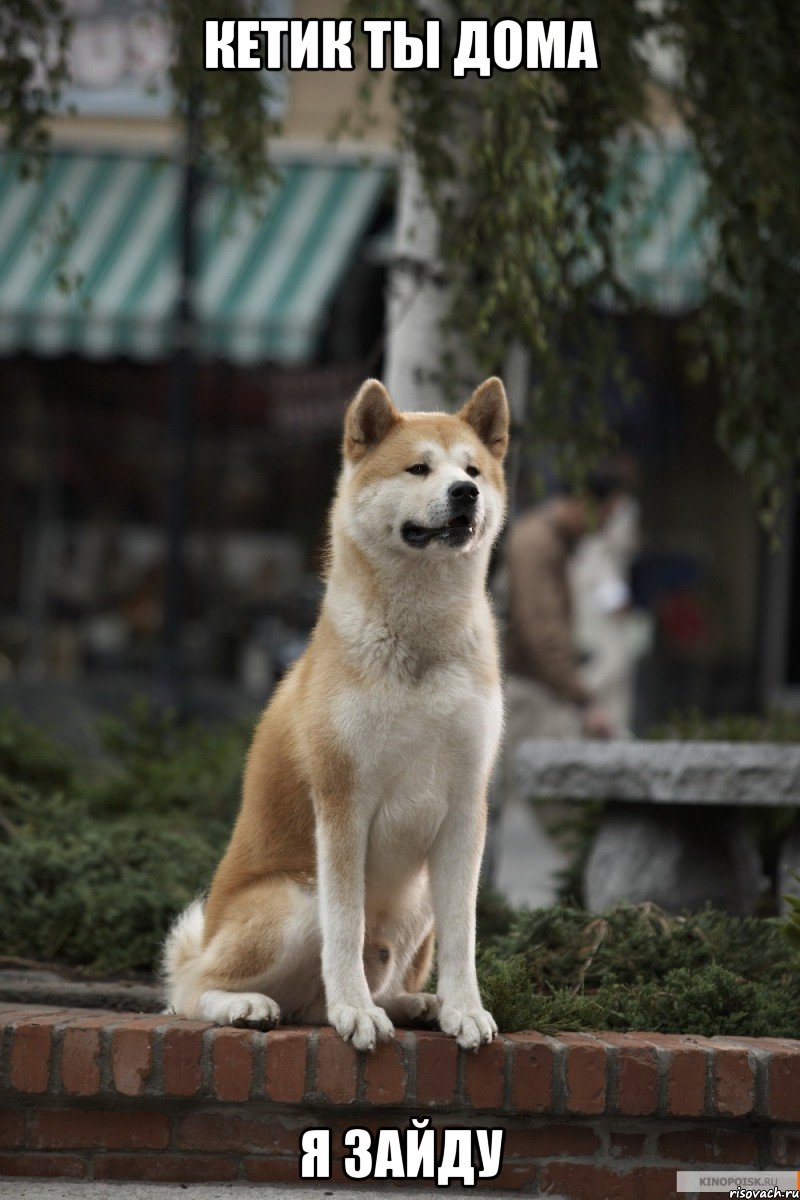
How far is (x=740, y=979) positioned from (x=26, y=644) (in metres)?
9.79

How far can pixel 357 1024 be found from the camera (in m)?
3.36

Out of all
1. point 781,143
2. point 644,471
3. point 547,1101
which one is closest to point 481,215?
point 781,143

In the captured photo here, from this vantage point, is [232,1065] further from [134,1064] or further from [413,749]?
[413,749]

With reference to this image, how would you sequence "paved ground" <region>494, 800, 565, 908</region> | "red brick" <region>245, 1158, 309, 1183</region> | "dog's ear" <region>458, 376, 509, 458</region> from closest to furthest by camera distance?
"red brick" <region>245, 1158, 309, 1183</region>, "dog's ear" <region>458, 376, 509, 458</region>, "paved ground" <region>494, 800, 565, 908</region>

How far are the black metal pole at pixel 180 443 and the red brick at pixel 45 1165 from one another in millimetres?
6955

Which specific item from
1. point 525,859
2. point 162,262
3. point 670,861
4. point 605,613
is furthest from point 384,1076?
point 162,262

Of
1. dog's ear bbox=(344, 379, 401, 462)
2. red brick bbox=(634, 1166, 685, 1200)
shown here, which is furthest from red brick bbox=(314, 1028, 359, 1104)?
dog's ear bbox=(344, 379, 401, 462)

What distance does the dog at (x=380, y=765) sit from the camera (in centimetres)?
335

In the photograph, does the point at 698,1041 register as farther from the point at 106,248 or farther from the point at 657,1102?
the point at 106,248

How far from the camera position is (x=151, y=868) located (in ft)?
16.7

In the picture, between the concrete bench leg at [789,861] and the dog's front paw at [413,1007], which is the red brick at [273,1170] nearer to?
the dog's front paw at [413,1007]

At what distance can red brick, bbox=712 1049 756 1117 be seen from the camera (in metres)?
3.48

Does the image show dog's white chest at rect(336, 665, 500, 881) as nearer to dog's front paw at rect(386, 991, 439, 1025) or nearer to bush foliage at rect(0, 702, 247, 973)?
dog's front paw at rect(386, 991, 439, 1025)

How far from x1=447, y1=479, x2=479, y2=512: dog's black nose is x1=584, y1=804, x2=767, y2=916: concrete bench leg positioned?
245 centimetres
